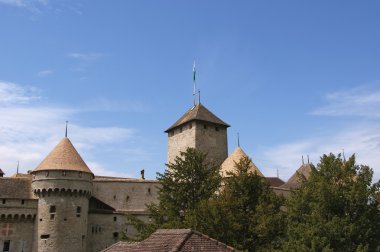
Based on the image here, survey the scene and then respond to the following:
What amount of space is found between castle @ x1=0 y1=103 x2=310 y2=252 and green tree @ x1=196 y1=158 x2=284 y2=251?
31.4 ft

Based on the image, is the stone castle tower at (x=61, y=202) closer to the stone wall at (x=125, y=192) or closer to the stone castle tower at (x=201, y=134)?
the stone wall at (x=125, y=192)

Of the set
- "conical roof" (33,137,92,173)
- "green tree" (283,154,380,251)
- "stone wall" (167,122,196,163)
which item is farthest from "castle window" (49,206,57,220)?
"green tree" (283,154,380,251)

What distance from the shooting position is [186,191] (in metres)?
29.5

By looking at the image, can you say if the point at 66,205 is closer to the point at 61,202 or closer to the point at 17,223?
the point at 61,202

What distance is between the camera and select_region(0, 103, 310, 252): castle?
121ft

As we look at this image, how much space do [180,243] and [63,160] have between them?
24.7 meters

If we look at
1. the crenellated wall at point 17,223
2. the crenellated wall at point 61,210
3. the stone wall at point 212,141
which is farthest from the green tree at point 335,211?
the crenellated wall at point 17,223

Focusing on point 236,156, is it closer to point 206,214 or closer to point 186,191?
point 186,191

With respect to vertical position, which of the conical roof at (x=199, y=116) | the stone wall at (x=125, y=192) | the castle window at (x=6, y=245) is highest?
the conical roof at (x=199, y=116)

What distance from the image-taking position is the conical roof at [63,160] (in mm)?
37844

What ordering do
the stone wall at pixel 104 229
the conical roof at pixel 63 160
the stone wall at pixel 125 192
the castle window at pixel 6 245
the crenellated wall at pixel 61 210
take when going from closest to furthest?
the crenellated wall at pixel 61 210, the castle window at pixel 6 245, the conical roof at pixel 63 160, the stone wall at pixel 104 229, the stone wall at pixel 125 192

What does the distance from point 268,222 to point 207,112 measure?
80.2 feet

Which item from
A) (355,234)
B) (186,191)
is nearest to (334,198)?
(355,234)

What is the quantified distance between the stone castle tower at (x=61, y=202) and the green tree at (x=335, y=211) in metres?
17.7
